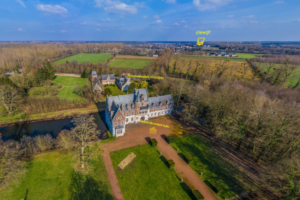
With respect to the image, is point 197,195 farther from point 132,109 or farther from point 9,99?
point 9,99

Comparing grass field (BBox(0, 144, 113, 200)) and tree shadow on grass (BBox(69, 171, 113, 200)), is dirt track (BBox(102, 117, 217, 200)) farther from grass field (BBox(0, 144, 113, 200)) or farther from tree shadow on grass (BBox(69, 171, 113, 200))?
tree shadow on grass (BBox(69, 171, 113, 200))

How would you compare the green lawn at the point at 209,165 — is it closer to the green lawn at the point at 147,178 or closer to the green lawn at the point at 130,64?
the green lawn at the point at 147,178

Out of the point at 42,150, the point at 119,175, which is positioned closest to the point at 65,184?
the point at 119,175

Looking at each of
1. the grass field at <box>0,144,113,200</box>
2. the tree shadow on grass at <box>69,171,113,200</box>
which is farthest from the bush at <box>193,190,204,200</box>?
the grass field at <box>0,144,113,200</box>

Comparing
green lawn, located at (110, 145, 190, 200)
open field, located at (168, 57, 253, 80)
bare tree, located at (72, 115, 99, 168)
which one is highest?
open field, located at (168, 57, 253, 80)

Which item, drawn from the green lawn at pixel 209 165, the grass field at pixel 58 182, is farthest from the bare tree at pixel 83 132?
the green lawn at pixel 209 165
